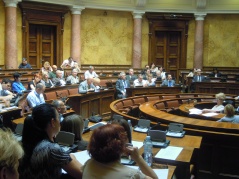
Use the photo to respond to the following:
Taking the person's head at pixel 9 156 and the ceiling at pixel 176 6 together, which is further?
the ceiling at pixel 176 6

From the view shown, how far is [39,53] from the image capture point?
51.9 feet

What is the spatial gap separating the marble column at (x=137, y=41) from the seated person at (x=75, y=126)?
13.8m

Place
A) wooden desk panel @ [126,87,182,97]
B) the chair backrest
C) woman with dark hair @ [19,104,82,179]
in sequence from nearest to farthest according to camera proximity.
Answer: woman with dark hair @ [19,104,82,179] → the chair backrest → wooden desk panel @ [126,87,182,97]

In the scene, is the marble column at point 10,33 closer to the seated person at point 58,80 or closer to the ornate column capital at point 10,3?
the ornate column capital at point 10,3

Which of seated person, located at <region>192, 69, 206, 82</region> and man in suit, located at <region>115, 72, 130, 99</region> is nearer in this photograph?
man in suit, located at <region>115, 72, 130, 99</region>

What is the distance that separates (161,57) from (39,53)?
6380mm

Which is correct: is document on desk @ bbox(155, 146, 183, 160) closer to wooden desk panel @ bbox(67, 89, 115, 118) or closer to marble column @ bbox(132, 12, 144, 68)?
wooden desk panel @ bbox(67, 89, 115, 118)

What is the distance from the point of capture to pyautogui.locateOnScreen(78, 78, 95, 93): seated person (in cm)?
981

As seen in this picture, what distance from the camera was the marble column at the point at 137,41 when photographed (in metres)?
17.2

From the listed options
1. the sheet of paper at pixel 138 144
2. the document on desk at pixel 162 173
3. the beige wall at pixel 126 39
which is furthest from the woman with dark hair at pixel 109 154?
the beige wall at pixel 126 39

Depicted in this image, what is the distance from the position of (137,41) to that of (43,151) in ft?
50.0

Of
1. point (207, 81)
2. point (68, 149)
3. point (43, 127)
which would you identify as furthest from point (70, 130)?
point (207, 81)

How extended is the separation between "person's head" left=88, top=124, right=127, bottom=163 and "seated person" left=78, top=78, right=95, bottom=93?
7525 mm

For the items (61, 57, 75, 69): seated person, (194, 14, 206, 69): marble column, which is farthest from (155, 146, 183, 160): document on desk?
(194, 14, 206, 69): marble column
